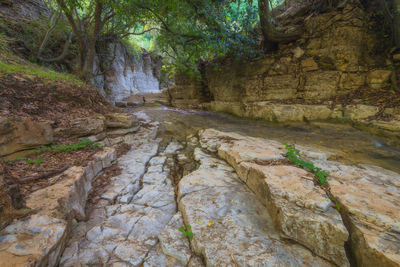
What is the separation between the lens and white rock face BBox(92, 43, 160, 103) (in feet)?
44.7

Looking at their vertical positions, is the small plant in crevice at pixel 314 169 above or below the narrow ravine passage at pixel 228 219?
above

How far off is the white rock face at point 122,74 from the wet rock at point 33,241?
12016 mm

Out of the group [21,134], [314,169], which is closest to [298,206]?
[314,169]

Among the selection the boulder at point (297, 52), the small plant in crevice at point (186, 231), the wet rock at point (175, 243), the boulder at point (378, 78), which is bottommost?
the wet rock at point (175, 243)

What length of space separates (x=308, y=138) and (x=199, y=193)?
4.76m

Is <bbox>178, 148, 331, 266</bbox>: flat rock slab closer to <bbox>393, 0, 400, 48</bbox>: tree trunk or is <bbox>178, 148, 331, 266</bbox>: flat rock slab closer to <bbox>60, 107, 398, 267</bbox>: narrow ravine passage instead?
<bbox>60, 107, 398, 267</bbox>: narrow ravine passage

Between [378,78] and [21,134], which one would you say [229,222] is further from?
[378,78]

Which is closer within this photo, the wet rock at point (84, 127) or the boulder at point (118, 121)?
the wet rock at point (84, 127)

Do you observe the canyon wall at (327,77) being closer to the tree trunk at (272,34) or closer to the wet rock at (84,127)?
the tree trunk at (272,34)

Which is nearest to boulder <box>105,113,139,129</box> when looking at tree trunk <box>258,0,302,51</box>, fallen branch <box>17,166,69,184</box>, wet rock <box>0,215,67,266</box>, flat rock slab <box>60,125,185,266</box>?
flat rock slab <box>60,125,185,266</box>

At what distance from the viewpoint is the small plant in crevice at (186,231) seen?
80.1 inches

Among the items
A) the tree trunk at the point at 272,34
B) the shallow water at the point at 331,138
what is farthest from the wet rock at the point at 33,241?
the tree trunk at the point at 272,34


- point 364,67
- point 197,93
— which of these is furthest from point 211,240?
point 197,93

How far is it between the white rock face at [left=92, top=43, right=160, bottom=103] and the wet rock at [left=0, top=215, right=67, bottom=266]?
39.4 feet
